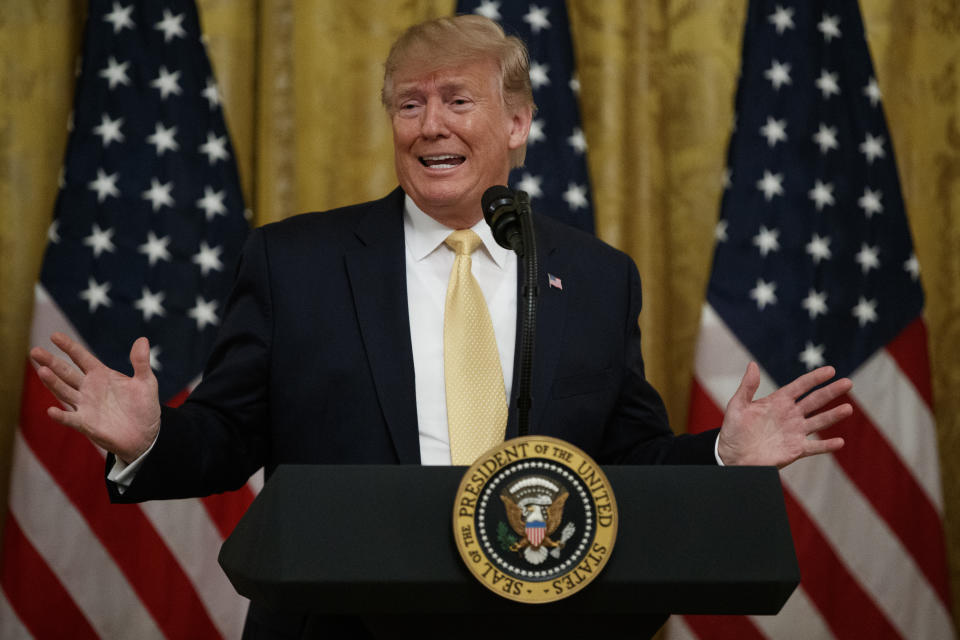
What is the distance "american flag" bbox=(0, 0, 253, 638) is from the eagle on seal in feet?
7.21

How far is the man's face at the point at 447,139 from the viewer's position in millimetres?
2010

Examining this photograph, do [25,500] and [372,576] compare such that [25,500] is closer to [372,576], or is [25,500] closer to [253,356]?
[253,356]

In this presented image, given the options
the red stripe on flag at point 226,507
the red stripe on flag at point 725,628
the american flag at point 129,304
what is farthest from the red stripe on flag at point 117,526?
the red stripe on flag at point 725,628

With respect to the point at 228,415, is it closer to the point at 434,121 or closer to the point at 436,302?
the point at 436,302

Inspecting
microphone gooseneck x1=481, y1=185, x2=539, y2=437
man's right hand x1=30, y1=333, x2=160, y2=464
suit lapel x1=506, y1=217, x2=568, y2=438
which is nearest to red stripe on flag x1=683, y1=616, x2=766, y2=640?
suit lapel x1=506, y1=217, x2=568, y2=438

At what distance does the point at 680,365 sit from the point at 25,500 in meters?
2.09

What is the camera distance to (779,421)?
1.54 metres

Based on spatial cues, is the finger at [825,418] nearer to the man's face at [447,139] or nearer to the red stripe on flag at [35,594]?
the man's face at [447,139]

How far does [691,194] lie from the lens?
3477 millimetres

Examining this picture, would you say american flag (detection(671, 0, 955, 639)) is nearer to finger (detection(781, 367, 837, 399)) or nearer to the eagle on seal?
finger (detection(781, 367, 837, 399))

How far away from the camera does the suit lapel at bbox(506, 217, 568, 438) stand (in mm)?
1724

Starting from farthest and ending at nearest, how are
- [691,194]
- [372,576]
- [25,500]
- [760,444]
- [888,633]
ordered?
[691,194] → [888,633] → [25,500] → [760,444] → [372,576]

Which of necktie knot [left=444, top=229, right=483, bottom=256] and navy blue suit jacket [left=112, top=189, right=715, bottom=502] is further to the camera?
necktie knot [left=444, top=229, right=483, bottom=256]

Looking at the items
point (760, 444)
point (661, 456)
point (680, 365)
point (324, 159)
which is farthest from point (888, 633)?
point (324, 159)
